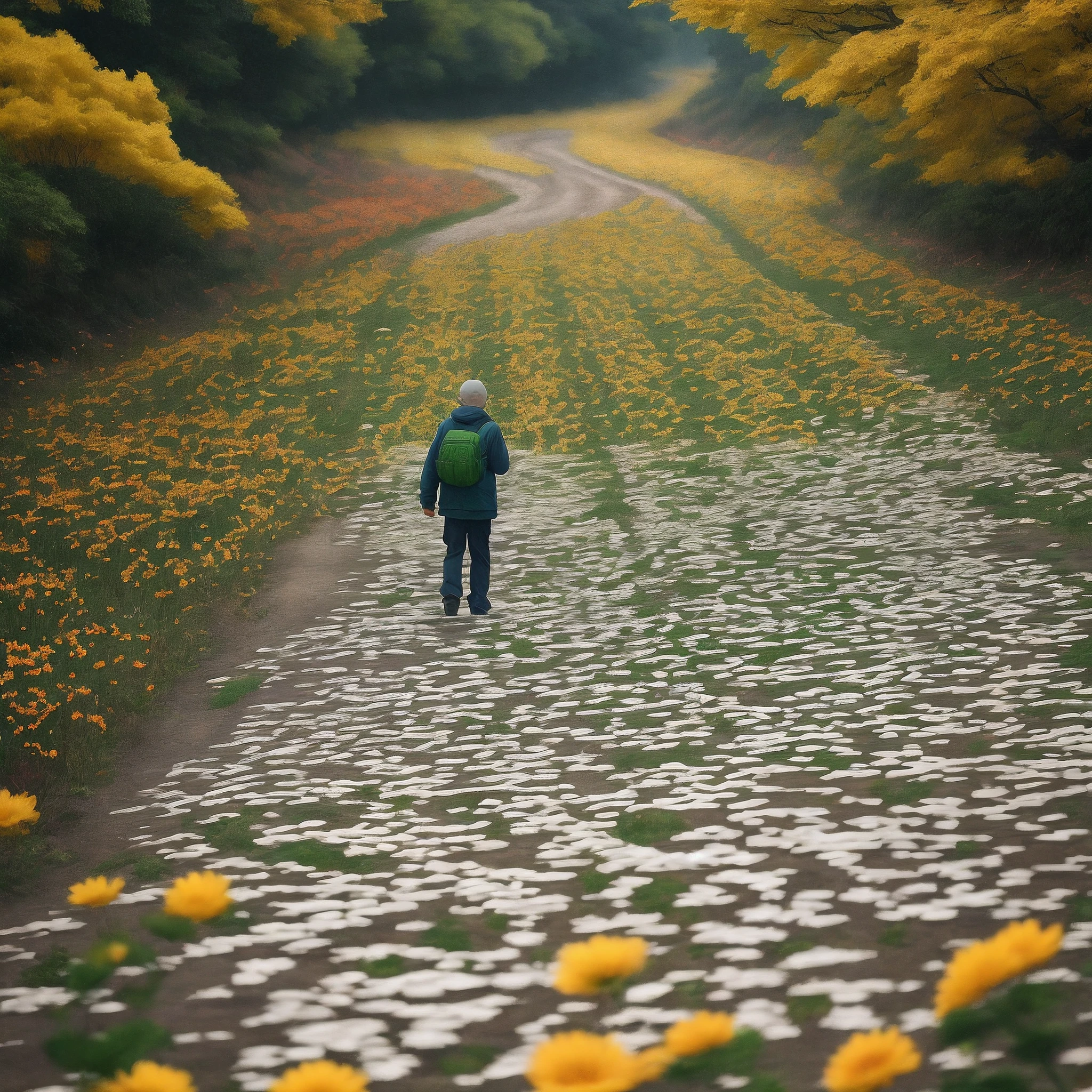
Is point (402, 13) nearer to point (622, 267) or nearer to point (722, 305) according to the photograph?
point (622, 267)

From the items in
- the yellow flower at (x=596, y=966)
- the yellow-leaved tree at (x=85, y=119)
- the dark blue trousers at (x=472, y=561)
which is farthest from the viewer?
the yellow-leaved tree at (x=85, y=119)

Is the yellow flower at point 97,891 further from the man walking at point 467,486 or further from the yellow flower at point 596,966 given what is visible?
the man walking at point 467,486

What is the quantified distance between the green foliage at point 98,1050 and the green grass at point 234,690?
5.12m

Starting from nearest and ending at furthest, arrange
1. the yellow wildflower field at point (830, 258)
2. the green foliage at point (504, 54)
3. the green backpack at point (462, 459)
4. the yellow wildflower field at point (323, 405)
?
the yellow wildflower field at point (323, 405) → the green backpack at point (462, 459) → the yellow wildflower field at point (830, 258) → the green foliage at point (504, 54)

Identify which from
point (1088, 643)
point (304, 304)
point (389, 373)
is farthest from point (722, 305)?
point (1088, 643)

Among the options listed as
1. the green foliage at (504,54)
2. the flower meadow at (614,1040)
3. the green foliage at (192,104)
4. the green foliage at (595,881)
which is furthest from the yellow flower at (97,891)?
the green foliage at (504,54)

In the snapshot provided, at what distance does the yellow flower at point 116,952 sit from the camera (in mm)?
3104

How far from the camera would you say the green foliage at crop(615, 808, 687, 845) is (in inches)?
227

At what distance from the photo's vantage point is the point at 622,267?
96.4 ft

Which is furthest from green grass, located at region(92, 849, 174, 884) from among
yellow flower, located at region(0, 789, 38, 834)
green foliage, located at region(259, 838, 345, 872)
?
yellow flower, located at region(0, 789, 38, 834)

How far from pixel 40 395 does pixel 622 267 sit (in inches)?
592

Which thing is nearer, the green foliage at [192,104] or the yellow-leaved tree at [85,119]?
the yellow-leaved tree at [85,119]

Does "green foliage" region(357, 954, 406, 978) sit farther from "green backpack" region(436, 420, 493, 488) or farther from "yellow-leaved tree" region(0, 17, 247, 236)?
"yellow-leaved tree" region(0, 17, 247, 236)

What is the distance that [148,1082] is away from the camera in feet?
8.59
